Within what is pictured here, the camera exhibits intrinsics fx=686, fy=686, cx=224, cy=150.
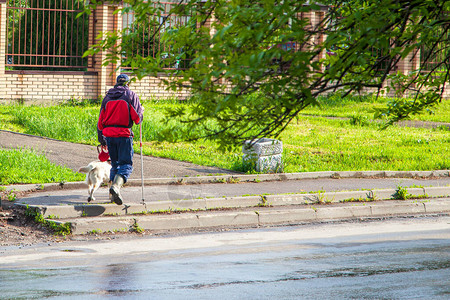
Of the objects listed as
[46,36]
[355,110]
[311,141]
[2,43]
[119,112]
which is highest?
[46,36]

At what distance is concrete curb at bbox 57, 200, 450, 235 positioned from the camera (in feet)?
28.5

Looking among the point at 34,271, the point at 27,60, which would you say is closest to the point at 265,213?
the point at 34,271

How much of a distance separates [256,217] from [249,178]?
97.6 inches

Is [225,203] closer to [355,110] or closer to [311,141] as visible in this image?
[311,141]

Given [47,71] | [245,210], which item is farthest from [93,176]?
[47,71]

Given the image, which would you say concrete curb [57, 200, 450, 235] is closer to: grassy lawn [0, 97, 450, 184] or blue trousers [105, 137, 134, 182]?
blue trousers [105, 137, 134, 182]

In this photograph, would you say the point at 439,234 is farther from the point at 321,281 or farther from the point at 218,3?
the point at 218,3

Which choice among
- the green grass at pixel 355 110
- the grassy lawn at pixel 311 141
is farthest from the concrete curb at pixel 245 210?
the green grass at pixel 355 110

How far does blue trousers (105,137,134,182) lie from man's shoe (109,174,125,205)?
0.12 meters

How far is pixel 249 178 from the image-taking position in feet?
39.8

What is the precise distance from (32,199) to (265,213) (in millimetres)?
3294

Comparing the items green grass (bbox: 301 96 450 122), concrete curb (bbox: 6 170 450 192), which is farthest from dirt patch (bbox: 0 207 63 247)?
green grass (bbox: 301 96 450 122)

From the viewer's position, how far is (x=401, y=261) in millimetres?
7426

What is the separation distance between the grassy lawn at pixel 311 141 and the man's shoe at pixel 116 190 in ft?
12.6
